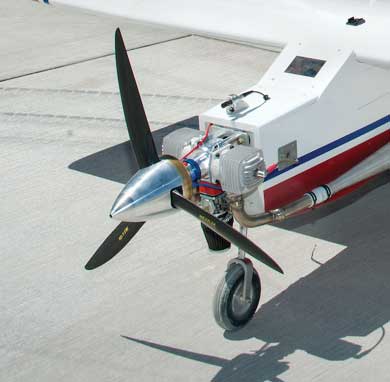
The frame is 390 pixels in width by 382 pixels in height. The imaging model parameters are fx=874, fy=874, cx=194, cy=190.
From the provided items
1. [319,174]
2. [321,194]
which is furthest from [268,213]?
[319,174]

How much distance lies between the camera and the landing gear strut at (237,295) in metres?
7.52

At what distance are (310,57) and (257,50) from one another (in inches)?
283

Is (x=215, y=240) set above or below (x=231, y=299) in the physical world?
above

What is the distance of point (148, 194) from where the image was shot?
6883mm

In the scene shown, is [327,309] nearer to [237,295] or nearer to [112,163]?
[237,295]

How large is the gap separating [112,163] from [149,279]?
119 inches

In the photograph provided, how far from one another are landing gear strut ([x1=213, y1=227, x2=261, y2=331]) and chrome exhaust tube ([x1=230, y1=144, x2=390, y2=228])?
21 cm

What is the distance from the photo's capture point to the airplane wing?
854 cm

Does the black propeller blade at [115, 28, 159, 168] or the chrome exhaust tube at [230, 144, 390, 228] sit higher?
the black propeller blade at [115, 28, 159, 168]

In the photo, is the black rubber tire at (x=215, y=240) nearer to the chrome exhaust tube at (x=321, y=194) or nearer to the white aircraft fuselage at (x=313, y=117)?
the chrome exhaust tube at (x=321, y=194)

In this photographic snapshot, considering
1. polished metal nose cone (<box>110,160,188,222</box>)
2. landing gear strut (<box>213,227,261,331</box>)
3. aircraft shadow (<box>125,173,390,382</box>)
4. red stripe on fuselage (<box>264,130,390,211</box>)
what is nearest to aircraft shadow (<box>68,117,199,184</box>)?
aircraft shadow (<box>125,173,390,382</box>)

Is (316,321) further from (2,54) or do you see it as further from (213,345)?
(2,54)

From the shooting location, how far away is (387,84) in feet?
28.6

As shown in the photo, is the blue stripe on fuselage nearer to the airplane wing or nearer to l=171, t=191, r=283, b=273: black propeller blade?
the airplane wing
